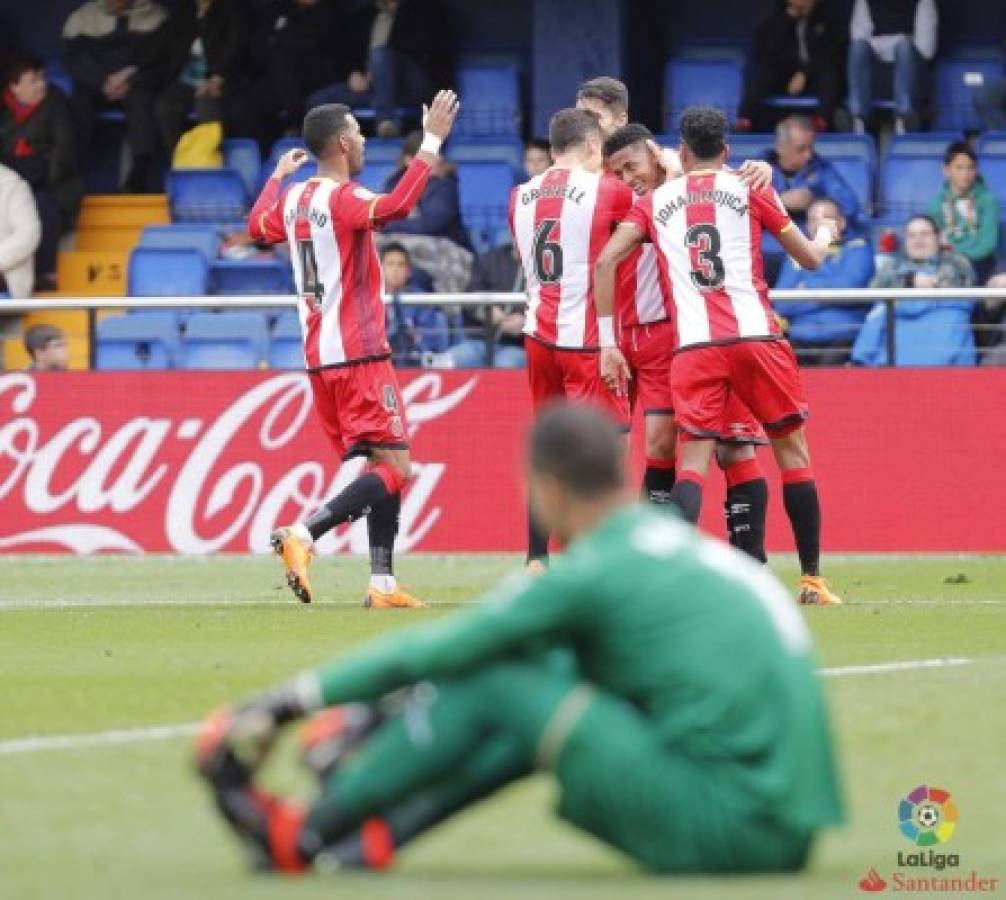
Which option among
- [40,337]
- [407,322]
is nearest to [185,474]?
[40,337]

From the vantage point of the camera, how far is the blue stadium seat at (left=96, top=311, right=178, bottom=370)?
18375mm

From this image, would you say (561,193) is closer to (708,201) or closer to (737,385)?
→ (708,201)

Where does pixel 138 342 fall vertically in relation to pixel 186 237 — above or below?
below

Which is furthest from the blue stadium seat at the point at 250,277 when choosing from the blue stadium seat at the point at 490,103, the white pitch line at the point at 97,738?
the white pitch line at the point at 97,738

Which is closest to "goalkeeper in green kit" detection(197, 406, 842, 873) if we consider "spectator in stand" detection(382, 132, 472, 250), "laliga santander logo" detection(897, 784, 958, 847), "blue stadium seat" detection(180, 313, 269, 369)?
"laliga santander logo" detection(897, 784, 958, 847)

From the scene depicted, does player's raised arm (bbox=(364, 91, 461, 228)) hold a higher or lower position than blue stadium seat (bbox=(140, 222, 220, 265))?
higher

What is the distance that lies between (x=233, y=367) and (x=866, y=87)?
5.97 metres

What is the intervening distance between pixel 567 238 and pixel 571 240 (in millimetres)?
21

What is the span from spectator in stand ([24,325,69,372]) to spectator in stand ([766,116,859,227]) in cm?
545

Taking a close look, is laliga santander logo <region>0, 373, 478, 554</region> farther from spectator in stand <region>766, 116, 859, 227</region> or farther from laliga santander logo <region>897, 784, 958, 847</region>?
laliga santander logo <region>897, 784, 958, 847</region>

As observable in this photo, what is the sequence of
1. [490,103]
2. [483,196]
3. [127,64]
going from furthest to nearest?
1. [127,64]
2. [490,103]
3. [483,196]

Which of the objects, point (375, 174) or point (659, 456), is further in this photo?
point (375, 174)

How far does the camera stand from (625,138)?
13.7 metres

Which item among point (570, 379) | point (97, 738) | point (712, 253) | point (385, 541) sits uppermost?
point (712, 253)
